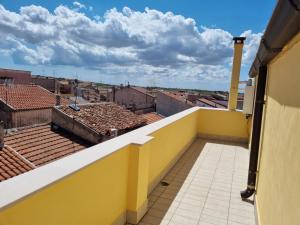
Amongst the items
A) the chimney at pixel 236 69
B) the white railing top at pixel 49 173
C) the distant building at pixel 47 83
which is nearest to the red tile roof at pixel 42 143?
the chimney at pixel 236 69

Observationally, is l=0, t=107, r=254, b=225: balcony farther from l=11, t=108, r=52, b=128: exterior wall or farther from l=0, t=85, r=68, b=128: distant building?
l=0, t=85, r=68, b=128: distant building

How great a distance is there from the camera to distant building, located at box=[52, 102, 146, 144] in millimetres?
14914

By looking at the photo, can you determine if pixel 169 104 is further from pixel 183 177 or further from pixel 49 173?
pixel 49 173

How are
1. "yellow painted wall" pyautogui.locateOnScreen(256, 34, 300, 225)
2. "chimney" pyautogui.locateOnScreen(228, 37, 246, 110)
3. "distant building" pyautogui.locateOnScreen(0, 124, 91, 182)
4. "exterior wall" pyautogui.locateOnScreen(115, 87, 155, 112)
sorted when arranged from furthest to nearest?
"exterior wall" pyautogui.locateOnScreen(115, 87, 155, 112)
"distant building" pyautogui.locateOnScreen(0, 124, 91, 182)
"chimney" pyautogui.locateOnScreen(228, 37, 246, 110)
"yellow painted wall" pyautogui.locateOnScreen(256, 34, 300, 225)

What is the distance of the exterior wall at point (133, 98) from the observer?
1181 inches

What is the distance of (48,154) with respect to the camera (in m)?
12.6

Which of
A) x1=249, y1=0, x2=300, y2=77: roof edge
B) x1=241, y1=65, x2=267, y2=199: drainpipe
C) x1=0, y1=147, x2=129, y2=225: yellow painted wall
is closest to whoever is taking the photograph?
x1=249, y1=0, x2=300, y2=77: roof edge

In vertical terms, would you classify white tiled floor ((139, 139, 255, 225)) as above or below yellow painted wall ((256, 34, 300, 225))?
below

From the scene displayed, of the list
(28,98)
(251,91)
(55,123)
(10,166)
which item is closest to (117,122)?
(55,123)

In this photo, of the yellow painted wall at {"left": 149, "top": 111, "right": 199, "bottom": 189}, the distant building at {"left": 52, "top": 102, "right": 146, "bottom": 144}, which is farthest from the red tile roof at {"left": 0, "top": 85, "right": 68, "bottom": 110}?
the yellow painted wall at {"left": 149, "top": 111, "right": 199, "bottom": 189}

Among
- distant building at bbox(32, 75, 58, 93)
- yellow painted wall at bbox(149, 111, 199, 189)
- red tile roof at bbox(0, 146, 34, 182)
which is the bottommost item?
red tile roof at bbox(0, 146, 34, 182)

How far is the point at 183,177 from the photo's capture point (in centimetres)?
496

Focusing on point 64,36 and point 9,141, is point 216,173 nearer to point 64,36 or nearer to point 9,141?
point 9,141

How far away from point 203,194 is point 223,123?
4.49m
